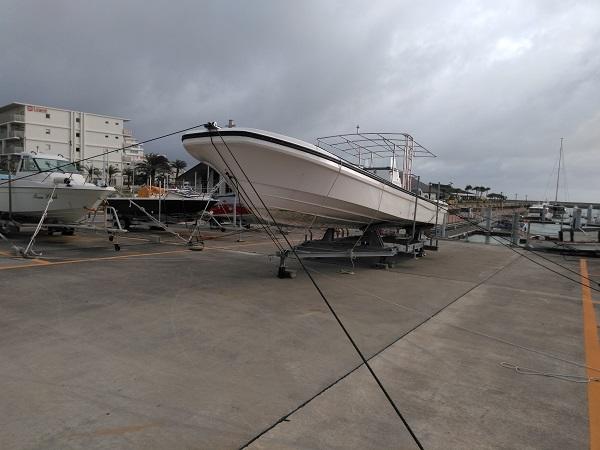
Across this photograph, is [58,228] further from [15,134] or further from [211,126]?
[15,134]

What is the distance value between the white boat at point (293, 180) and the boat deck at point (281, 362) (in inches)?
52.6

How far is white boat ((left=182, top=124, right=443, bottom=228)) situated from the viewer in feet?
20.4

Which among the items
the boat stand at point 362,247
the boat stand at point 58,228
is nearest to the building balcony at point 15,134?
the boat stand at point 58,228

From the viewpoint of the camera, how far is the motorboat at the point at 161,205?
1373 cm

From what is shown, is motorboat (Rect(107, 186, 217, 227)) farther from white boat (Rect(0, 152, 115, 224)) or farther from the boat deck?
the boat deck

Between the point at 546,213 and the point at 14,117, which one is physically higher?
the point at 14,117

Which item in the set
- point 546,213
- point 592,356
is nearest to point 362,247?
point 592,356

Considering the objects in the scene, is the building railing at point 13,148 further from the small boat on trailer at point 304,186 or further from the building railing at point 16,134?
the small boat on trailer at point 304,186

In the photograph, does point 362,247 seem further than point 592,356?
Yes

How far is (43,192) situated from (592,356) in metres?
11.8

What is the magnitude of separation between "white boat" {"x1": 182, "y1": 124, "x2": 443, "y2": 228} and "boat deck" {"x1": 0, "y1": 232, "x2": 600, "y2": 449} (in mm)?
1336

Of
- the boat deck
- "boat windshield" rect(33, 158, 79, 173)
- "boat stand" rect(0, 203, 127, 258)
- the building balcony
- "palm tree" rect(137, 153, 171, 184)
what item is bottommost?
the boat deck

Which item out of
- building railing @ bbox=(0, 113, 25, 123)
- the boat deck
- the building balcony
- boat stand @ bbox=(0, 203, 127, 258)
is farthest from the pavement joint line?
building railing @ bbox=(0, 113, 25, 123)

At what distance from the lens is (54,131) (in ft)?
229
